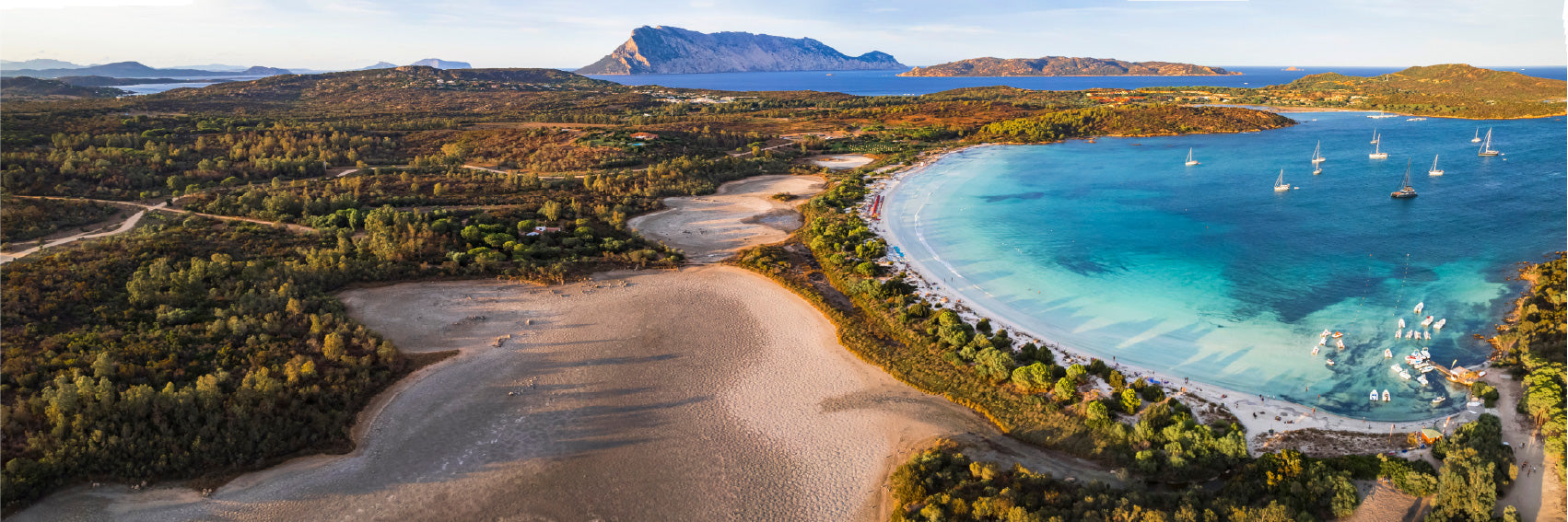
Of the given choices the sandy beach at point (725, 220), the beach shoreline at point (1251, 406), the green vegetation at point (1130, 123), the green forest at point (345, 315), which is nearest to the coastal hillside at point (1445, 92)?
the green vegetation at point (1130, 123)

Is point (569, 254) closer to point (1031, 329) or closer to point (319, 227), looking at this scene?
point (319, 227)

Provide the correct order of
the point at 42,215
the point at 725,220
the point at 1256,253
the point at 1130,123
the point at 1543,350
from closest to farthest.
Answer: the point at 1543,350 < the point at 42,215 < the point at 1256,253 < the point at 725,220 < the point at 1130,123

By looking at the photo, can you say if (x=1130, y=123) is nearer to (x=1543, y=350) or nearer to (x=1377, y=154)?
(x=1377, y=154)

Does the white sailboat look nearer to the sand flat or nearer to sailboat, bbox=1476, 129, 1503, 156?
sailboat, bbox=1476, 129, 1503, 156

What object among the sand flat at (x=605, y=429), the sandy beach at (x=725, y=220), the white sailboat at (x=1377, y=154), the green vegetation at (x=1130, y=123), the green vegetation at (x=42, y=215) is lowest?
the sand flat at (x=605, y=429)

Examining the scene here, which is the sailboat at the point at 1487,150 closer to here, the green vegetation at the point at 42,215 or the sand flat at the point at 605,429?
the sand flat at the point at 605,429

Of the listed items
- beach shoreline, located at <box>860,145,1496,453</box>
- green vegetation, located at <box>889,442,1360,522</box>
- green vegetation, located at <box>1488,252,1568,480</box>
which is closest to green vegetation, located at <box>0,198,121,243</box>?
green vegetation, located at <box>889,442,1360,522</box>

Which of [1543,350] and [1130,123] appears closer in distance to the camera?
[1543,350]

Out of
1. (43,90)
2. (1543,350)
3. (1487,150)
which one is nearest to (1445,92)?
(1487,150)
